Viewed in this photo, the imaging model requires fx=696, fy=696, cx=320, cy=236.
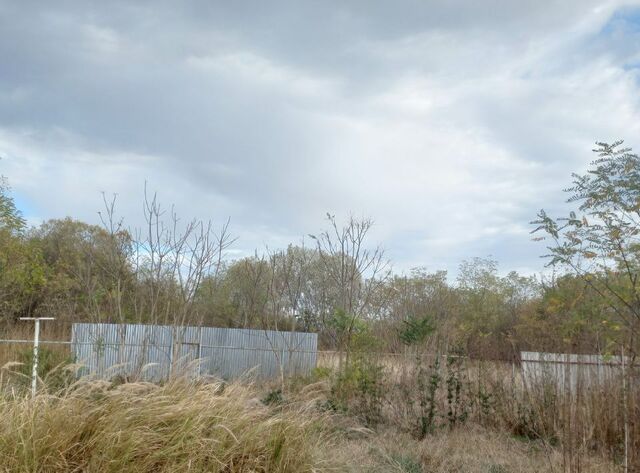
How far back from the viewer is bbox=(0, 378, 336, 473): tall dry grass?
4.80m

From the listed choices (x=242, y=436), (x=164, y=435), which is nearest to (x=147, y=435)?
(x=164, y=435)

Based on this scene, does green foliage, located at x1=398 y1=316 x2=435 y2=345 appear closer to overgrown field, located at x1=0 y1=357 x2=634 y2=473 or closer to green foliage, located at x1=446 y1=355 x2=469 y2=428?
green foliage, located at x1=446 y1=355 x2=469 y2=428

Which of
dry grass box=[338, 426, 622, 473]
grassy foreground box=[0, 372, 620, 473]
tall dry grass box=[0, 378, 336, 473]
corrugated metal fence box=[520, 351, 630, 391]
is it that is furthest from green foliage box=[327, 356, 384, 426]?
tall dry grass box=[0, 378, 336, 473]

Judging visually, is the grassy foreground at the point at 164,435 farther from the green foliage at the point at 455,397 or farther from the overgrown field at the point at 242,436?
the green foliage at the point at 455,397

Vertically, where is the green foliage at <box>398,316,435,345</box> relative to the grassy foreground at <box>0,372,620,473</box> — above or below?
above

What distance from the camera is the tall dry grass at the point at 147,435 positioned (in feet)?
15.8

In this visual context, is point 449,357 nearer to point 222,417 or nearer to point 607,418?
point 607,418

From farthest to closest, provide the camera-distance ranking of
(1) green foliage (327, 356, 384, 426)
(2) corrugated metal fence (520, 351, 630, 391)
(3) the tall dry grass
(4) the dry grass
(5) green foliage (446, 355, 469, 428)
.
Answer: (1) green foliage (327, 356, 384, 426) < (5) green foliage (446, 355, 469, 428) < (2) corrugated metal fence (520, 351, 630, 391) < (4) the dry grass < (3) the tall dry grass

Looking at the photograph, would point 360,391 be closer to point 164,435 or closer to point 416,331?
point 416,331

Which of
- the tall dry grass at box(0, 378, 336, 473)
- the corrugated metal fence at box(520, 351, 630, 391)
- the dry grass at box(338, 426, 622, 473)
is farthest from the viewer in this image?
the corrugated metal fence at box(520, 351, 630, 391)

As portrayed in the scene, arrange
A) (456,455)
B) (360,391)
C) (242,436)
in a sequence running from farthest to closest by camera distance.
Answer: (360,391), (456,455), (242,436)

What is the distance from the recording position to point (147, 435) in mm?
5008

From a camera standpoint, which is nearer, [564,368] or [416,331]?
[564,368]

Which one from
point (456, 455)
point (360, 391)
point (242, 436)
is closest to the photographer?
point (242, 436)
